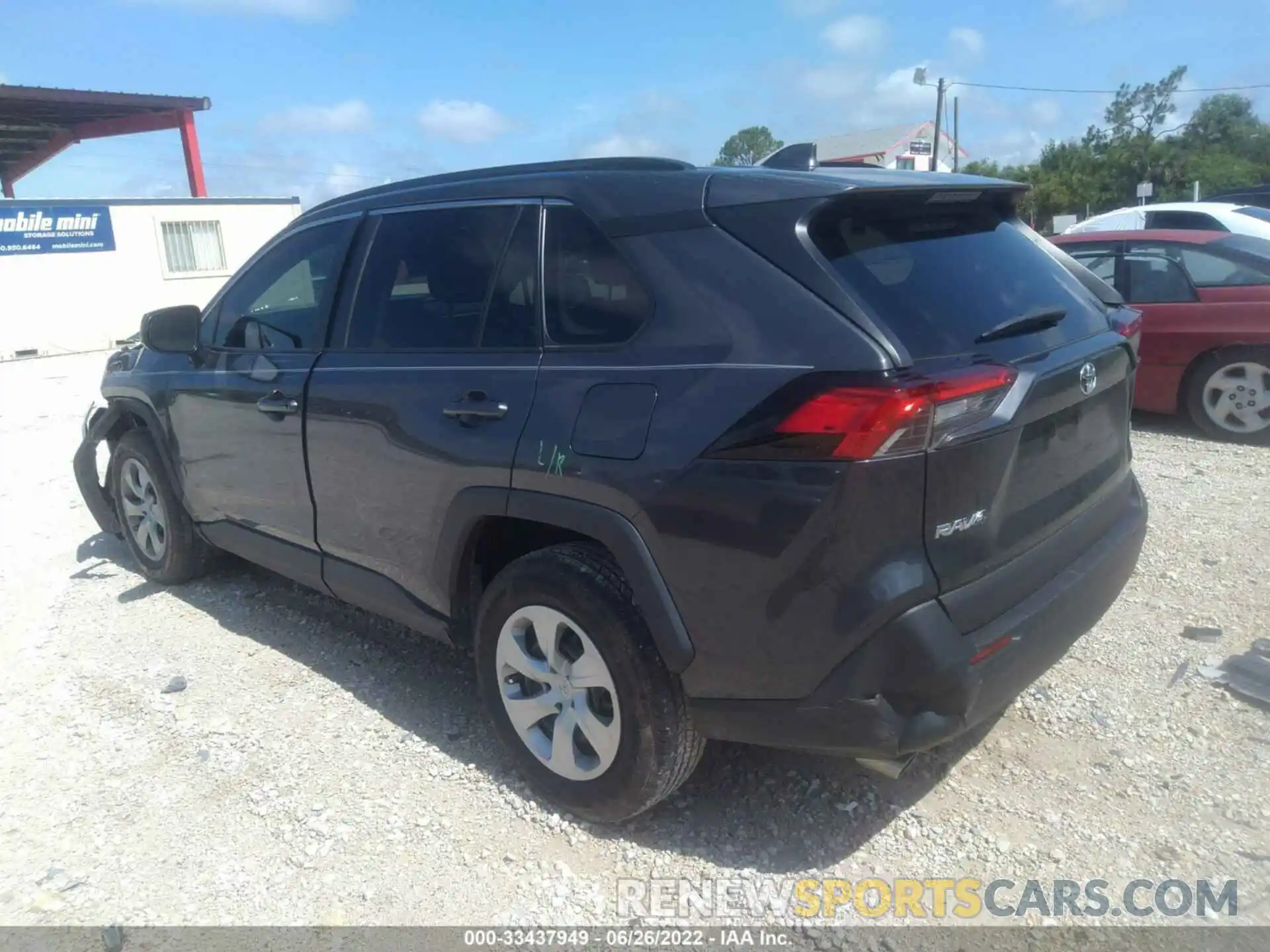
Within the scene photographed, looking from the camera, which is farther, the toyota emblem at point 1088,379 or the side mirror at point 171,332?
the side mirror at point 171,332

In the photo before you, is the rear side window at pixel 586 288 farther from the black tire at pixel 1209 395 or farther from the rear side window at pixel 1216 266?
the rear side window at pixel 1216 266

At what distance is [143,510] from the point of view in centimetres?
496

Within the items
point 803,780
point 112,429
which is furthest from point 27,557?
point 803,780

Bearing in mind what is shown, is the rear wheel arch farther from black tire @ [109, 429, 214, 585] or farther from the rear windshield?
black tire @ [109, 429, 214, 585]

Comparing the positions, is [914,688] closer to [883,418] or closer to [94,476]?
[883,418]

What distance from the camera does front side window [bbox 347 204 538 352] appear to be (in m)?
2.98

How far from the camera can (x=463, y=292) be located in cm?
319

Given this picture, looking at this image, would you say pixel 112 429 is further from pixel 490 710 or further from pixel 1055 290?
pixel 1055 290

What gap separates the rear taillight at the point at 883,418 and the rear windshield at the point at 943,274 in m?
0.14

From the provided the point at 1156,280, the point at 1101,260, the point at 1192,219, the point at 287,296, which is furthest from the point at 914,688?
the point at 1192,219

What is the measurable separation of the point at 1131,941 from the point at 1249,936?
28cm

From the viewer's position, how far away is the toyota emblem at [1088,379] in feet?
8.68

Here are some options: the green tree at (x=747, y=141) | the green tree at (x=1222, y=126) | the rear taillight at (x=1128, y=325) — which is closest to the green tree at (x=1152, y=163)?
the green tree at (x=1222, y=126)

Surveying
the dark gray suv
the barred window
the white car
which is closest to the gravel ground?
the dark gray suv
